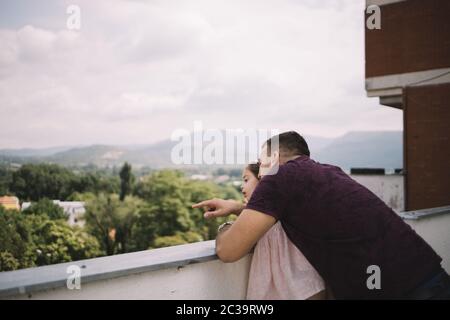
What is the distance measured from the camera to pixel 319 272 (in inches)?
72.6

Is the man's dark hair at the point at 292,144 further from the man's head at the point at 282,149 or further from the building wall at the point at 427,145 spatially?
the building wall at the point at 427,145

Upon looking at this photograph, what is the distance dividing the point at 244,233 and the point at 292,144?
0.59 meters

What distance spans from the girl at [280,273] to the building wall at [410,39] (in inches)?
466

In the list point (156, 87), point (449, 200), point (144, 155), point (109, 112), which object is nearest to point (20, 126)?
point (109, 112)

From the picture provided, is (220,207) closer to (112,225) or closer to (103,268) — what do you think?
(103,268)

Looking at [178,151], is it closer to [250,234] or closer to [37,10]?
[250,234]

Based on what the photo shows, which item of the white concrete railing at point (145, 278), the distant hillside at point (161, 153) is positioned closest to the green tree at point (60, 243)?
the distant hillside at point (161, 153)

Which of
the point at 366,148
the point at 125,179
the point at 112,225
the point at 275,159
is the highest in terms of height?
the point at 275,159

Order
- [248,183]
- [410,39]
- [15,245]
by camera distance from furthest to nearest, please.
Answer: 1. [15,245]
2. [410,39]
3. [248,183]

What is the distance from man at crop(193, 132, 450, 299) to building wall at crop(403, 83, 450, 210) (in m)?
11.1

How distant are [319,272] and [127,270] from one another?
Result: 2.82ft

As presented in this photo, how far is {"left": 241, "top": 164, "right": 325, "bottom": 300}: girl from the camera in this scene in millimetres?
1846

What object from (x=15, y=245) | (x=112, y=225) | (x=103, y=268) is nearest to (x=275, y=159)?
(x=103, y=268)

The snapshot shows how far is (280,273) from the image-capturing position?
1884mm
